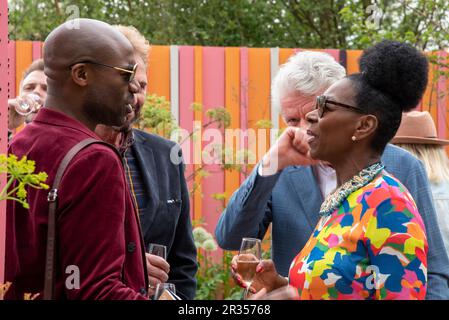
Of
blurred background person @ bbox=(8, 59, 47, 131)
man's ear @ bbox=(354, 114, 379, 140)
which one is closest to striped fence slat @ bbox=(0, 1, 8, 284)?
man's ear @ bbox=(354, 114, 379, 140)

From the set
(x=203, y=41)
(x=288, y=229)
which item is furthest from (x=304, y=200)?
(x=203, y=41)

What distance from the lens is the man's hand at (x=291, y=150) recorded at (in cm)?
317

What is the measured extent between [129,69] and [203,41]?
34.1 feet

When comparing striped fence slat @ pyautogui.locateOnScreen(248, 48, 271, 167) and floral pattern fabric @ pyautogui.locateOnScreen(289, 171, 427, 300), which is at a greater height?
striped fence slat @ pyautogui.locateOnScreen(248, 48, 271, 167)

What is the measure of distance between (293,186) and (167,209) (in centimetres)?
57

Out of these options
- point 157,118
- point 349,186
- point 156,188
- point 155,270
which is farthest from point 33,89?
point 349,186

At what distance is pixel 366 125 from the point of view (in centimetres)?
280

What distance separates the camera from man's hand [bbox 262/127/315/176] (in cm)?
317

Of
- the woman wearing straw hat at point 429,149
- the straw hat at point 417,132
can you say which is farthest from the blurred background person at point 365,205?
the straw hat at point 417,132

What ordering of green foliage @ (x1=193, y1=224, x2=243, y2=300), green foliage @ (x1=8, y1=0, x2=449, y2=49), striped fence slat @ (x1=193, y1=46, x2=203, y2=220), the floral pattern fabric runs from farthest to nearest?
green foliage @ (x1=8, y1=0, x2=449, y2=49) < striped fence slat @ (x1=193, y1=46, x2=203, y2=220) < green foliage @ (x1=193, y1=224, x2=243, y2=300) < the floral pattern fabric

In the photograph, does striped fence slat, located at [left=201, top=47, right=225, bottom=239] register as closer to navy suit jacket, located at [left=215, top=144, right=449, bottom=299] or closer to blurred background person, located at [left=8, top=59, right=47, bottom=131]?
blurred background person, located at [left=8, top=59, right=47, bottom=131]

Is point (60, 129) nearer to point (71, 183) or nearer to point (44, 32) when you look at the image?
point (71, 183)

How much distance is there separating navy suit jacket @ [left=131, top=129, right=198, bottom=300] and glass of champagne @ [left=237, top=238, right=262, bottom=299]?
58 centimetres

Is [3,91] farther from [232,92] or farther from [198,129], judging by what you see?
Result: [232,92]
